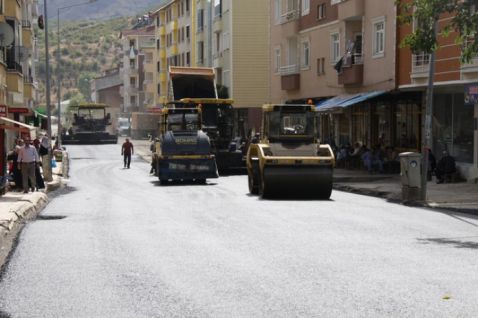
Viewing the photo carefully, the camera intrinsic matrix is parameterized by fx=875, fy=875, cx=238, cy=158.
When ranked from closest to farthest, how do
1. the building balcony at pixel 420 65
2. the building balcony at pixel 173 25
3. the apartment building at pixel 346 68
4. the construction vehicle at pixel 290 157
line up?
the construction vehicle at pixel 290 157
the building balcony at pixel 420 65
the apartment building at pixel 346 68
the building balcony at pixel 173 25

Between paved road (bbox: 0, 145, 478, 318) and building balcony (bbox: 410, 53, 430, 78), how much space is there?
10.8 meters

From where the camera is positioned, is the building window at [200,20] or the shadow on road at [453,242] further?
the building window at [200,20]

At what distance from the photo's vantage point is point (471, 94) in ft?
90.7

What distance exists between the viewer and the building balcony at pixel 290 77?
45.3m

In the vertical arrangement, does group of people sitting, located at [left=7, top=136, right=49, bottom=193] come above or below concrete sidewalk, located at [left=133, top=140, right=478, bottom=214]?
above

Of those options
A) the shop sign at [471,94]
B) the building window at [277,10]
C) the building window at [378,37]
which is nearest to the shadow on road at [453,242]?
the shop sign at [471,94]

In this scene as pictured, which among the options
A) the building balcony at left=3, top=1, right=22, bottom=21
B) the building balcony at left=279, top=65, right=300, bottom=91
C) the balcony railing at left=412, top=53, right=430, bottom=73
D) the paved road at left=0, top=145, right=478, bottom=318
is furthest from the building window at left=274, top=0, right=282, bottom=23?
the paved road at left=0, top=145, right=478, bottom=318

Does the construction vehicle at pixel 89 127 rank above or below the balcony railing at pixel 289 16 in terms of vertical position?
below

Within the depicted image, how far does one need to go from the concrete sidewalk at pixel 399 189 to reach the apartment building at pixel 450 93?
1.79 metres

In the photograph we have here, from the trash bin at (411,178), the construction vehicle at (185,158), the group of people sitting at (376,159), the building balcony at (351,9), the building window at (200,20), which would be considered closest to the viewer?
the trash bin at (411,178)

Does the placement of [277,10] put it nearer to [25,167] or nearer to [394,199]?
[25,167]

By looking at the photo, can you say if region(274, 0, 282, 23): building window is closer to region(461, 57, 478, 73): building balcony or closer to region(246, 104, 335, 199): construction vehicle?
region(461, 57, 478, 73): building balcony

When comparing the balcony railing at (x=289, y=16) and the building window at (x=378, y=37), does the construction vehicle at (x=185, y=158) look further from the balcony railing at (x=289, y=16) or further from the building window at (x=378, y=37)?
the balcony railing at (x=289, y=16)

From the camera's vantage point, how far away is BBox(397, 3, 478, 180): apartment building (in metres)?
28.4
